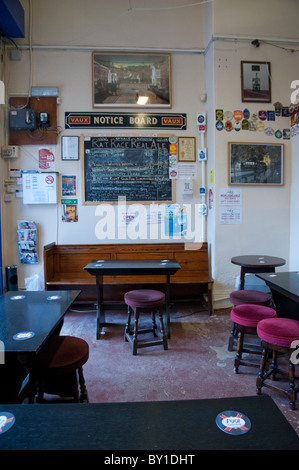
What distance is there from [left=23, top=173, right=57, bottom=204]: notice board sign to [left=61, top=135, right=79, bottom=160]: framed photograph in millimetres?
A: 336

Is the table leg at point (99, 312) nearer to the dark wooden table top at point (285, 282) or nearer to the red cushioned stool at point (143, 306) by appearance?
the red cushioned stool at point (143, 306)

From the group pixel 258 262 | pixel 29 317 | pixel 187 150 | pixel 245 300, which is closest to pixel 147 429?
pixel 29 317

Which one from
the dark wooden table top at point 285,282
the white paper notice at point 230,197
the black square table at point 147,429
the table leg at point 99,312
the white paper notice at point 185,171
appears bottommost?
the table leg at point 99,312

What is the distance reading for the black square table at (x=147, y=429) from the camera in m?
0.85

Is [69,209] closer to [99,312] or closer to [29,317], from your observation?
[99,312]

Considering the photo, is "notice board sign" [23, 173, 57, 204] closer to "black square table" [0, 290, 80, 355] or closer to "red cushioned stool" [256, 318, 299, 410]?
"black square table" [0, 290, 80, 355]

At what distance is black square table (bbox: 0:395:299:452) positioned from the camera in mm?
846

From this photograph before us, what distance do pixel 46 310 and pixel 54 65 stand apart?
3738 mm

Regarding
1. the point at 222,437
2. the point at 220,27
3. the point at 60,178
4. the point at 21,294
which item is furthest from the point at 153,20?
the point at 222,437

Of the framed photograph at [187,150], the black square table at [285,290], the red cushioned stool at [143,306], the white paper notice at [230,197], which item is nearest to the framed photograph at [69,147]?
the framed photograph at [187,150]

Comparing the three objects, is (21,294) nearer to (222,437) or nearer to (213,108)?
(222,437)

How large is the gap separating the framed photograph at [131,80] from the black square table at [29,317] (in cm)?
306

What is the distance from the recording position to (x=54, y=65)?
14.0 ft

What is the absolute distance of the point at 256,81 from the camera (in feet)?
13.4
